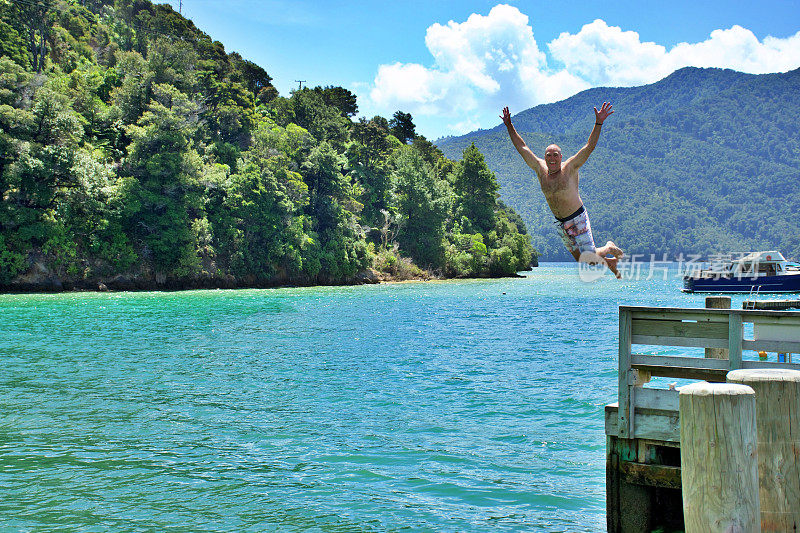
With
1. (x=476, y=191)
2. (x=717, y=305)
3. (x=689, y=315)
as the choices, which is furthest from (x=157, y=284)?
(x=476, y=191)

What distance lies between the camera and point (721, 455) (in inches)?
159

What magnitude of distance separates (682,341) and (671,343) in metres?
0.13

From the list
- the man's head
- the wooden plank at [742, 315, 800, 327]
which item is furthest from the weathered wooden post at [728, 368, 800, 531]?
the wooden plank at [742, 315, 800, 327]

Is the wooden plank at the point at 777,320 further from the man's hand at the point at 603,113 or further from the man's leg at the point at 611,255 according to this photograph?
the man's hand at the point at 603,113

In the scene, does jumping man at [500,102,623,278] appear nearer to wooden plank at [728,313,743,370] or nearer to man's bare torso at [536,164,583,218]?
man's bare torso at [536,164,583,218]

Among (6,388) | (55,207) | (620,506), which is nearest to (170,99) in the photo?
(55,207)

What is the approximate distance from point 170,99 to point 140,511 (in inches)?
2351

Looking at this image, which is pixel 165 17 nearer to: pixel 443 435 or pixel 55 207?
pixel 55 207

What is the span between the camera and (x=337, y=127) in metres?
88.2

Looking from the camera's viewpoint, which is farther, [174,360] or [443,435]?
[174,360]

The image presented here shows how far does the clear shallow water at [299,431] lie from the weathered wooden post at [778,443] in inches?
159

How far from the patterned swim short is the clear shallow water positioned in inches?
161

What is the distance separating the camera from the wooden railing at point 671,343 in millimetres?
6902

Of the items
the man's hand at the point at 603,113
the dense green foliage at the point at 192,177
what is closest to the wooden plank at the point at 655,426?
the man's hand at the point at 603,113
